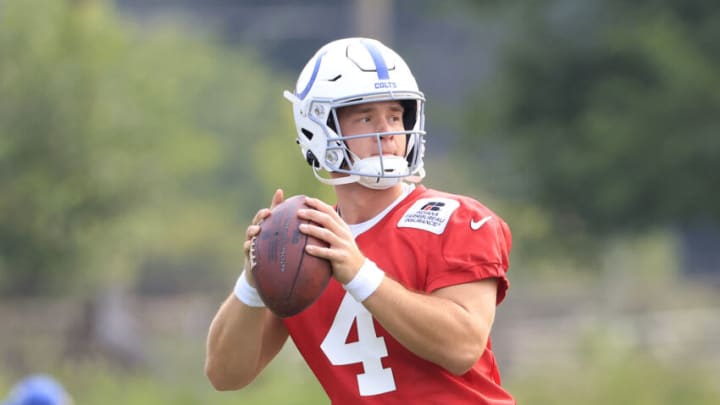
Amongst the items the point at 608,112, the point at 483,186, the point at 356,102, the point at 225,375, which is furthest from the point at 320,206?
the point at 483,186

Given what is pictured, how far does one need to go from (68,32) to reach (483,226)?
8978 millimetres

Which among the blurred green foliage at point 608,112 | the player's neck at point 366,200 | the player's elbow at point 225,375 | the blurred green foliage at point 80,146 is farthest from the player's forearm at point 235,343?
the blurred green foliage at point 608,112

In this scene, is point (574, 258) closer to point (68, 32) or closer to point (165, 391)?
point (165, 391)

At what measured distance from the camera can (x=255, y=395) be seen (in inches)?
462

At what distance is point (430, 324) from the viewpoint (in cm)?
346

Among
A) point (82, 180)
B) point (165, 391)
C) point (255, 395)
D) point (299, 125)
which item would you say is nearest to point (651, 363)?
point (255, 395)

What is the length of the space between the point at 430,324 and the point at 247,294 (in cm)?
63

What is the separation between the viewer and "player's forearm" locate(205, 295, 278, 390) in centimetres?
392

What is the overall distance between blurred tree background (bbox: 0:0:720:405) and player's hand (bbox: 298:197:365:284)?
7.89 metres

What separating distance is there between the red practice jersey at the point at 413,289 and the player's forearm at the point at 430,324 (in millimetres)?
126

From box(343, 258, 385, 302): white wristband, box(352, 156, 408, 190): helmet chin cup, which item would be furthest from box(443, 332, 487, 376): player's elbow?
box(352, 156, 408, 190): helmet chin cup

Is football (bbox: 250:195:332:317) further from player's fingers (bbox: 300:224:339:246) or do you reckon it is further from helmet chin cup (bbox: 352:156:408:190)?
helmet chin cup (bbox: 352:156:408:190)

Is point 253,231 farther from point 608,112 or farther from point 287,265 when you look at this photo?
point 608,112

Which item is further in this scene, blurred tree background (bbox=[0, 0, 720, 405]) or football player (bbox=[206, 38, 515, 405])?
blurred tree background (bbox=[0, 0, 720, 405])
